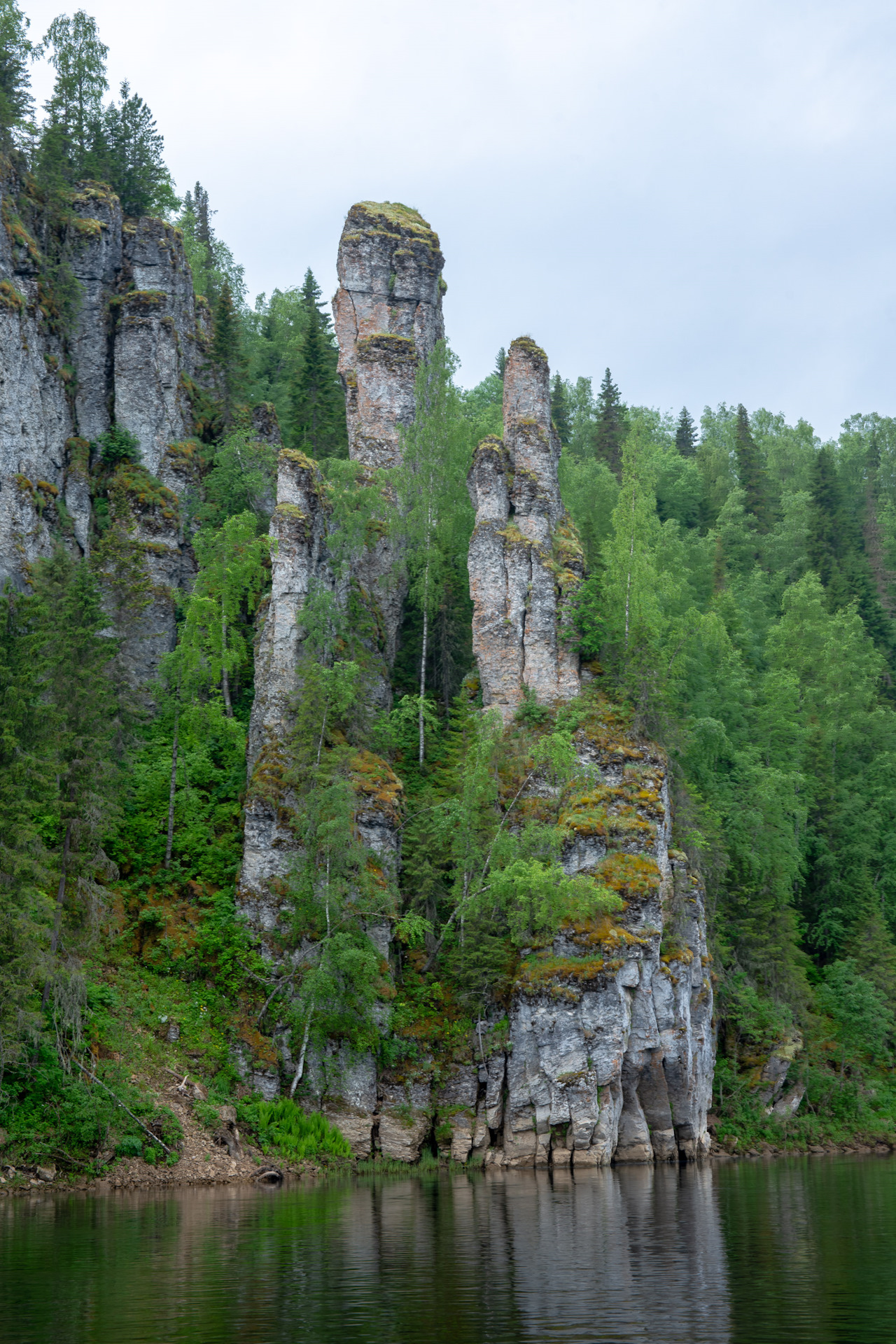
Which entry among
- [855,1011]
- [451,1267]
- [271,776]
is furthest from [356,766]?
[451,1267]

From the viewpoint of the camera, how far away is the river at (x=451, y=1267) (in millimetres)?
15258

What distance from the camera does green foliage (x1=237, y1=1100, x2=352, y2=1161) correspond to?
38.8 metres

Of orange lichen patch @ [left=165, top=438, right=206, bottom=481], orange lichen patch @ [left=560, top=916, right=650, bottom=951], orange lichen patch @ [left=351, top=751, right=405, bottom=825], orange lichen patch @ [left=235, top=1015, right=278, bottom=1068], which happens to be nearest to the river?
orange lichen patch @ [left=235, top=1015, right=278, bottom=1068]

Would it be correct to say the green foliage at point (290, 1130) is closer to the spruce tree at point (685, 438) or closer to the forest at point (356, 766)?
the forest at point (356, 766)

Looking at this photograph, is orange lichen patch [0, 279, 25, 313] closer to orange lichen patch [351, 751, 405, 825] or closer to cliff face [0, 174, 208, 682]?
cliff face [0, 174, 208, 682]

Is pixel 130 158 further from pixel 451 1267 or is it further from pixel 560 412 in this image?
pixel 451 1267

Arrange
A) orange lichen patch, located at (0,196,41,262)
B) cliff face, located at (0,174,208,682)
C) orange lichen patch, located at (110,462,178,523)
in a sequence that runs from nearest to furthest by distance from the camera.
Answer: cliff face, located at (0,174,208,682), orange lichen patch, located at (0,196,41,262), orange lichen patch, located at (110,462,178,523)

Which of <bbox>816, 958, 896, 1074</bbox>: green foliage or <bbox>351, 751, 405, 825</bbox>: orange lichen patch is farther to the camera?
<bbox>816, 958, 896, 1074</bbox>: green foliage

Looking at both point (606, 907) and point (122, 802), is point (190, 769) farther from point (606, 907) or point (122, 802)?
point (606, 907)

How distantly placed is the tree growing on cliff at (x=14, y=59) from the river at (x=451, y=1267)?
56.4 meters

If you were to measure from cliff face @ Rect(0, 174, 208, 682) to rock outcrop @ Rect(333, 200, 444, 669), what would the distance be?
9.13m

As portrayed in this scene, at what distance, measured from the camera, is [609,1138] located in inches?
1641

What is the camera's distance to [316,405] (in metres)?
72.7

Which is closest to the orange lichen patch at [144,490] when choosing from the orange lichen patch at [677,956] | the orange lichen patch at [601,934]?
the orange lichen patch at [601,934]
